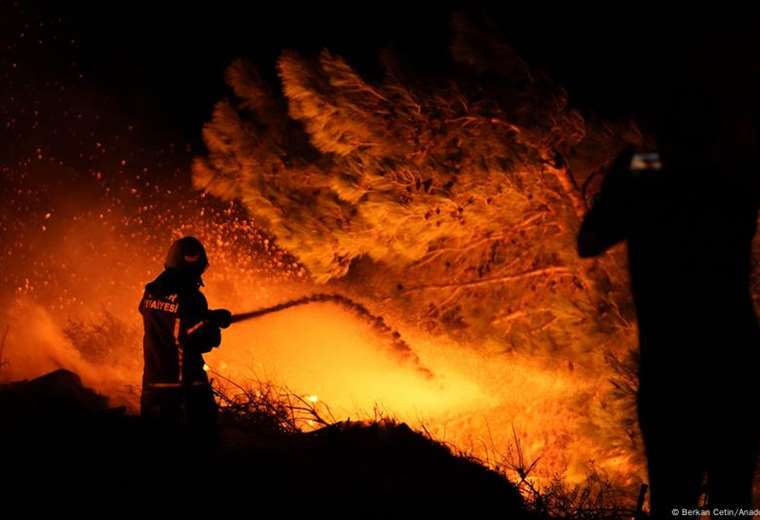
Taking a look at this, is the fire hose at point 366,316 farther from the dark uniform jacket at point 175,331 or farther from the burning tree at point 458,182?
the dark uniform jacket at point 175,331

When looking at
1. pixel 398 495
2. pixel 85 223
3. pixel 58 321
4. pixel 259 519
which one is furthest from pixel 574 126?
pixel 85 223

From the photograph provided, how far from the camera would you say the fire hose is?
730 cm

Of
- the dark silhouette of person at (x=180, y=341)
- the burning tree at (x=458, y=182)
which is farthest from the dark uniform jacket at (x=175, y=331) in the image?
the burning tree at (x=458, y=182)

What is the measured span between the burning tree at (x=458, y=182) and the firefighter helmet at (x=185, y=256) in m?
1.56

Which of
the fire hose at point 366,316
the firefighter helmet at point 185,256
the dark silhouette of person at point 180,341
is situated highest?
the fire hose at point 366,316

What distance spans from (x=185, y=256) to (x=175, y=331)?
42cm

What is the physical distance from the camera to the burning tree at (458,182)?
463 cm

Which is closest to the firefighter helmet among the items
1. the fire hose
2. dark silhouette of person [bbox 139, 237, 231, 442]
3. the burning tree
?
dark silhouette of person [bbox 139, 237, 231, 442]

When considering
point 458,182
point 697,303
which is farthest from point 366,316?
point 697,303

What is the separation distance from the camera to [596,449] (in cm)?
512

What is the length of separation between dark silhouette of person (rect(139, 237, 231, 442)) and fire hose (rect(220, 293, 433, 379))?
2.71m

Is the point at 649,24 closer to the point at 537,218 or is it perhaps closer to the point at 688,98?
the point at 688,98

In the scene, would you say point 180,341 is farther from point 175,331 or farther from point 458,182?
point 458,182

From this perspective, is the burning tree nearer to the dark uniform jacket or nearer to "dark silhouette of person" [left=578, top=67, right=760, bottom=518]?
"dark silhouette of person" [left=578, top=67, right=760, bottom=518]
